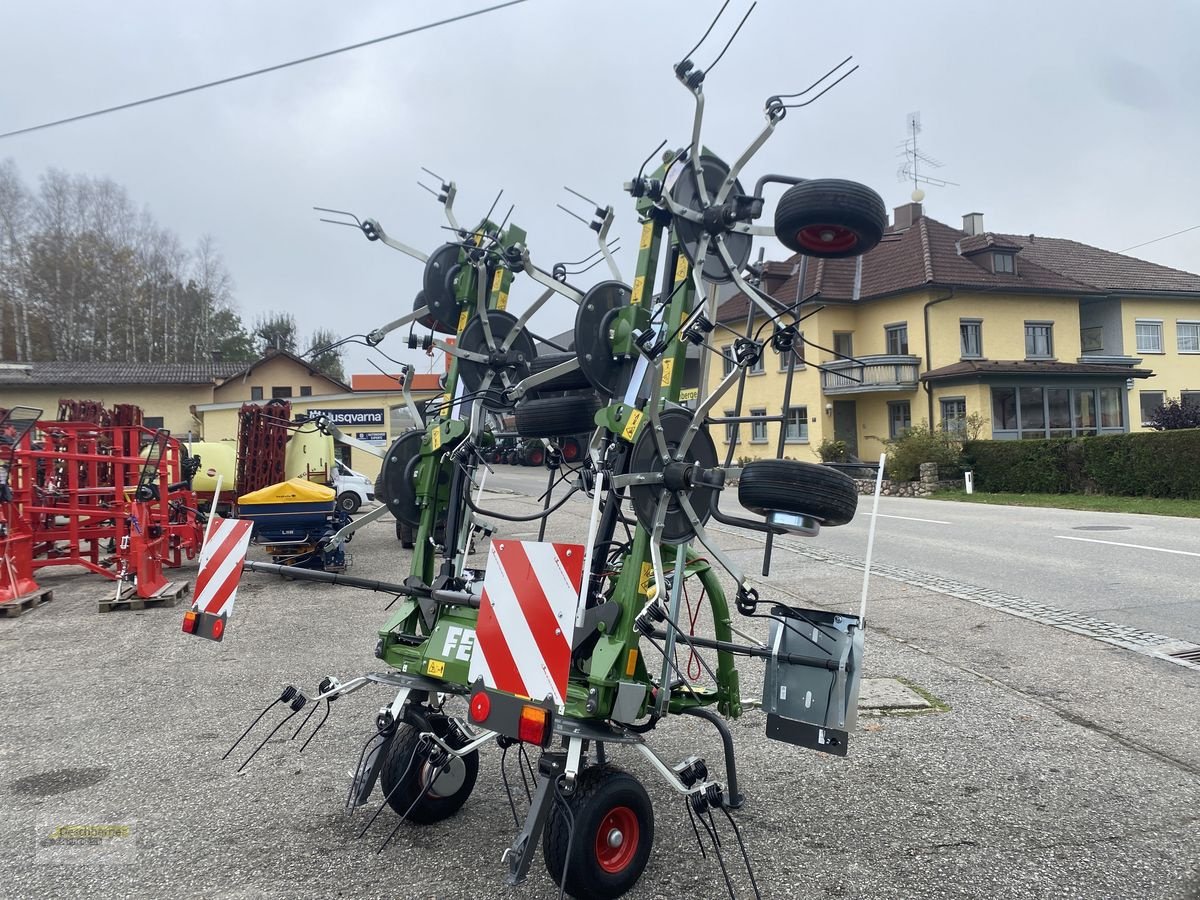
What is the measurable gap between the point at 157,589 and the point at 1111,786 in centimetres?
981

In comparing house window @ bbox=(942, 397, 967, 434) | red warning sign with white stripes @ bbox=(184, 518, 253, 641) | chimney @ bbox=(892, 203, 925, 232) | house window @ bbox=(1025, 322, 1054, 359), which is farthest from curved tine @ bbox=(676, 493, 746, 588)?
chimney @ bbox=(892, 203, 925, 232)

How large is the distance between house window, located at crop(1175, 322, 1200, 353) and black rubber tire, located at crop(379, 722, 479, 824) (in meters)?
45.4

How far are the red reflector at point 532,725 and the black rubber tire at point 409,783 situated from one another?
0.98 meters

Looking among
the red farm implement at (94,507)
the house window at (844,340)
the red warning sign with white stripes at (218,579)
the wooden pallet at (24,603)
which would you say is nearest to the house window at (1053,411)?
the house window at (844,340)

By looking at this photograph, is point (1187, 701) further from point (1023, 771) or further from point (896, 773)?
point (896, 773)

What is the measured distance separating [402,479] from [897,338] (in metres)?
34.1

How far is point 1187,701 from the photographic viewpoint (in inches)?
219

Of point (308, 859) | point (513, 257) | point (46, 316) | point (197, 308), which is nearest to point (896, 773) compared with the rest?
point (308, 859)

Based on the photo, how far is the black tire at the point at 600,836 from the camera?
10.1ft

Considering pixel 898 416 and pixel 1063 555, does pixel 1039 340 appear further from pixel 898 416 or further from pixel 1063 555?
pixel 1063 555

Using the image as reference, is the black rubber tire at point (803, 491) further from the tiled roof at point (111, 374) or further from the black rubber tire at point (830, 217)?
the tiled roof at point (111, 374)

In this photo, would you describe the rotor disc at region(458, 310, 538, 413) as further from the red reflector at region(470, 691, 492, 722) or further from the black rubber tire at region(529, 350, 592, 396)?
the red reflector at region(470, 691, 492, 722)

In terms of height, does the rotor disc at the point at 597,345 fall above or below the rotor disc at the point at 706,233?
below

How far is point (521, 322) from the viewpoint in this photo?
495cm
